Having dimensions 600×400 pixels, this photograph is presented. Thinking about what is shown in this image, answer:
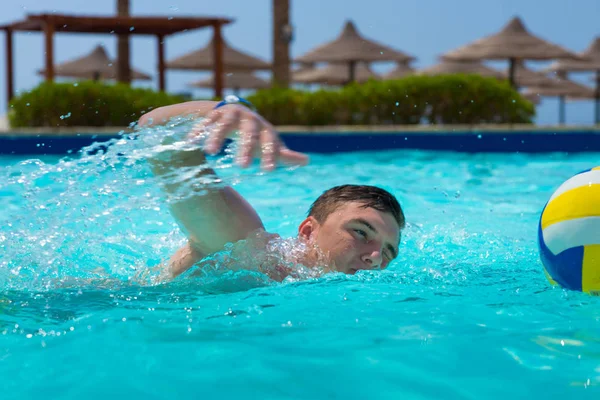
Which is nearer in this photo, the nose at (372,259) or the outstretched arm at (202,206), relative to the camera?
the outstretched arm at (202,206)

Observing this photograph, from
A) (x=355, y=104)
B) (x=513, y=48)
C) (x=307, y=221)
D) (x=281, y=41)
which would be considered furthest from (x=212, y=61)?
(x=307, y=221)

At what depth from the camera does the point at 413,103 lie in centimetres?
1405

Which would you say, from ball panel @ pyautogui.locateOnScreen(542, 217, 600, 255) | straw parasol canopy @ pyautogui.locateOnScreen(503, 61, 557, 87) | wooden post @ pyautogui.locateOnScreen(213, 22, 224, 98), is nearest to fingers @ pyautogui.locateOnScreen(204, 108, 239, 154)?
ball panel @ pyautogui.locateOnScreen(542, 217, 600, 255)

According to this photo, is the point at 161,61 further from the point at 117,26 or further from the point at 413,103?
the point at 413,103

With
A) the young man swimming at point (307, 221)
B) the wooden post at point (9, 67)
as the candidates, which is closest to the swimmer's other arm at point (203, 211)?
the young man swimming at point (307, 221)

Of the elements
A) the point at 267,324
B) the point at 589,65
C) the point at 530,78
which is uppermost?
the point at 589,65

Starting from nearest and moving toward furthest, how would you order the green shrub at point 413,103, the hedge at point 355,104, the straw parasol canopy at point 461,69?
the hedge at point 355,104
the green shrub at point 413,103
the straw parasol canopy at point 461,69

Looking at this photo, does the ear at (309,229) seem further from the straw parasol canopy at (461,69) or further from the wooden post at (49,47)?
the straw parasol canopy at (461,69)

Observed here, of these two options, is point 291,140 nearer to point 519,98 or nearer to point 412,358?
point 519,98

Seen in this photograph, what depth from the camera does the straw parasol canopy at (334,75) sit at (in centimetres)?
2880

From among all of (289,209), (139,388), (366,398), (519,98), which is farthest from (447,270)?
(519,98)

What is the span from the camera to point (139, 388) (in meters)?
2.18

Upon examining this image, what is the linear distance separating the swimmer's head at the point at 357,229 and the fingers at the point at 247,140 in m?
0.80

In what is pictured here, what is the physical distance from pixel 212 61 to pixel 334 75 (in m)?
5.35
